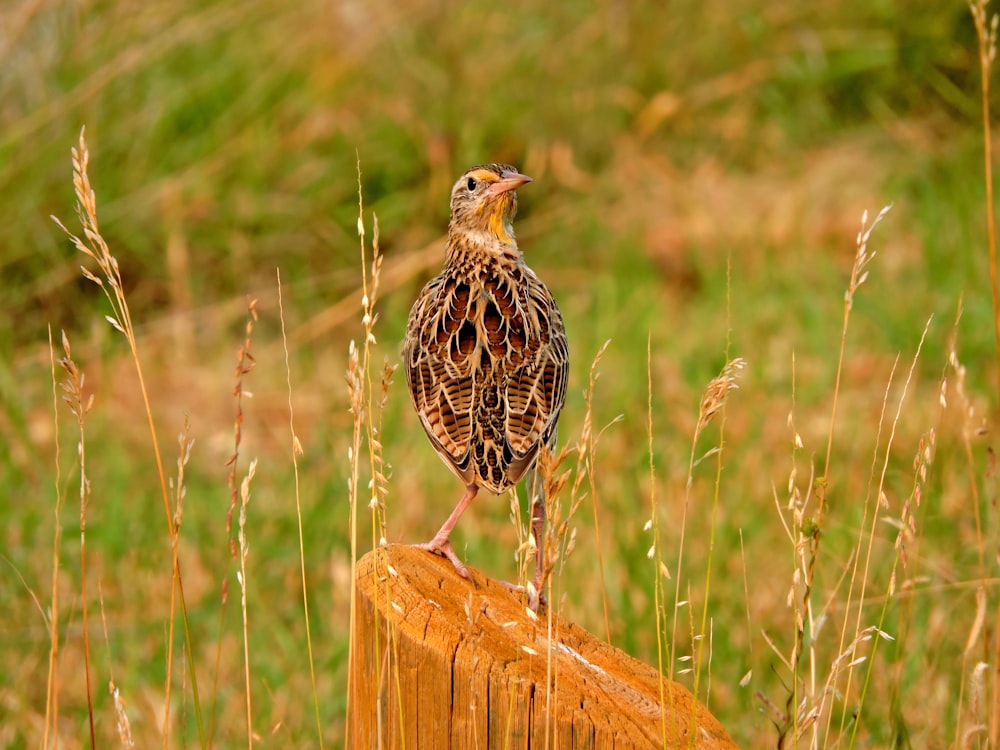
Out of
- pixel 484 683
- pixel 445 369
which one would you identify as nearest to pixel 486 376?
pixel 445 369

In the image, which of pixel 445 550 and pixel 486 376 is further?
pixel 486 376

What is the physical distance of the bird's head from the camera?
3918 millimetres

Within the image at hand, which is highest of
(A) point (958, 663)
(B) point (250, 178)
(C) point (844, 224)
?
(B) point (250, 178)

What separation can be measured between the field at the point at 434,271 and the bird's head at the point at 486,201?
1.18 metres

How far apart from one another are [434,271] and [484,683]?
5.46 m

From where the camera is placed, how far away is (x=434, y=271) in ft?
25.1

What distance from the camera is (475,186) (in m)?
4.01

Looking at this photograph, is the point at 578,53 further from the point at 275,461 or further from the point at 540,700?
the point at 540,700

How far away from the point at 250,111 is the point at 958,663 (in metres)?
4.77

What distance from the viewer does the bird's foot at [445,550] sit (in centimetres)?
277

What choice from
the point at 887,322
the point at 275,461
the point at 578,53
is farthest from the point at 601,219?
the point at 275,461

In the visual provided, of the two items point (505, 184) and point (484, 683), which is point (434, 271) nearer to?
point (505, 184)

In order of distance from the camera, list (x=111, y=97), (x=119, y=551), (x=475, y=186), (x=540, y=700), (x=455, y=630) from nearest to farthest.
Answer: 1. (x=540, y=700)
2. (x=455, y=630)
3. (x=475, y=186)
4. (x=119, y=551)
5. (x=111, y=97)


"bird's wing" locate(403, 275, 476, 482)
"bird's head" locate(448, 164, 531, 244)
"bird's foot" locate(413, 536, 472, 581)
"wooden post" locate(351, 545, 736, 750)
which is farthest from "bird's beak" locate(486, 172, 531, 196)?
"wooden post" locate(351, 545, 736, 750)
